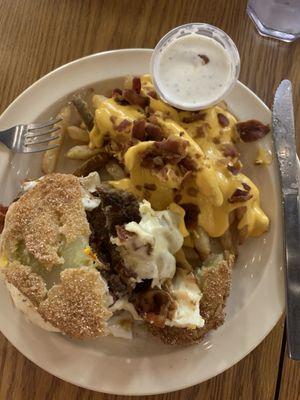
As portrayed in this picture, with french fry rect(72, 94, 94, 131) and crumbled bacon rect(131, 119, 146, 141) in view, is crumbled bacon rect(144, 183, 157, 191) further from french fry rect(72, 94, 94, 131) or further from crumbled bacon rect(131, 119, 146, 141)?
french fry rect(72, 94, 94, 131)

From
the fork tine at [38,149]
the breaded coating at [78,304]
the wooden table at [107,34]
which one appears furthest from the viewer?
the wooden table at [107,34]

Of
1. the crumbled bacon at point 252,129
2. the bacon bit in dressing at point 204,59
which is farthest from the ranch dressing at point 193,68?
the crumbled bacon at point 252,129

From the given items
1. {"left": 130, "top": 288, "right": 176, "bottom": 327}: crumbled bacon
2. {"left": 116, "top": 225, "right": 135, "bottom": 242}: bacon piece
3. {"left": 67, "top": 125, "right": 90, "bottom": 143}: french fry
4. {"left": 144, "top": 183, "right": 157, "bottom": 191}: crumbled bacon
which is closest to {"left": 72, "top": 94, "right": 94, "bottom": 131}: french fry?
{"left": 67, "top": 125, "right": 90, "bottom": 143}: french fry

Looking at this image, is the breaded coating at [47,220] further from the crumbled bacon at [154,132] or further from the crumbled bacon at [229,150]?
the crumbled bacon at [229,150]

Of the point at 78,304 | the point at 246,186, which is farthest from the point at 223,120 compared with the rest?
the point at 78,304

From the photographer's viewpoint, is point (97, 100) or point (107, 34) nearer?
point (97, 100)

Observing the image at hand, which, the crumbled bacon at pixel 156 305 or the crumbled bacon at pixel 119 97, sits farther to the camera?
the crumbled bacon at pixel 119 97

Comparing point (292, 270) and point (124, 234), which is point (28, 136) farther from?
point (292, 270)
